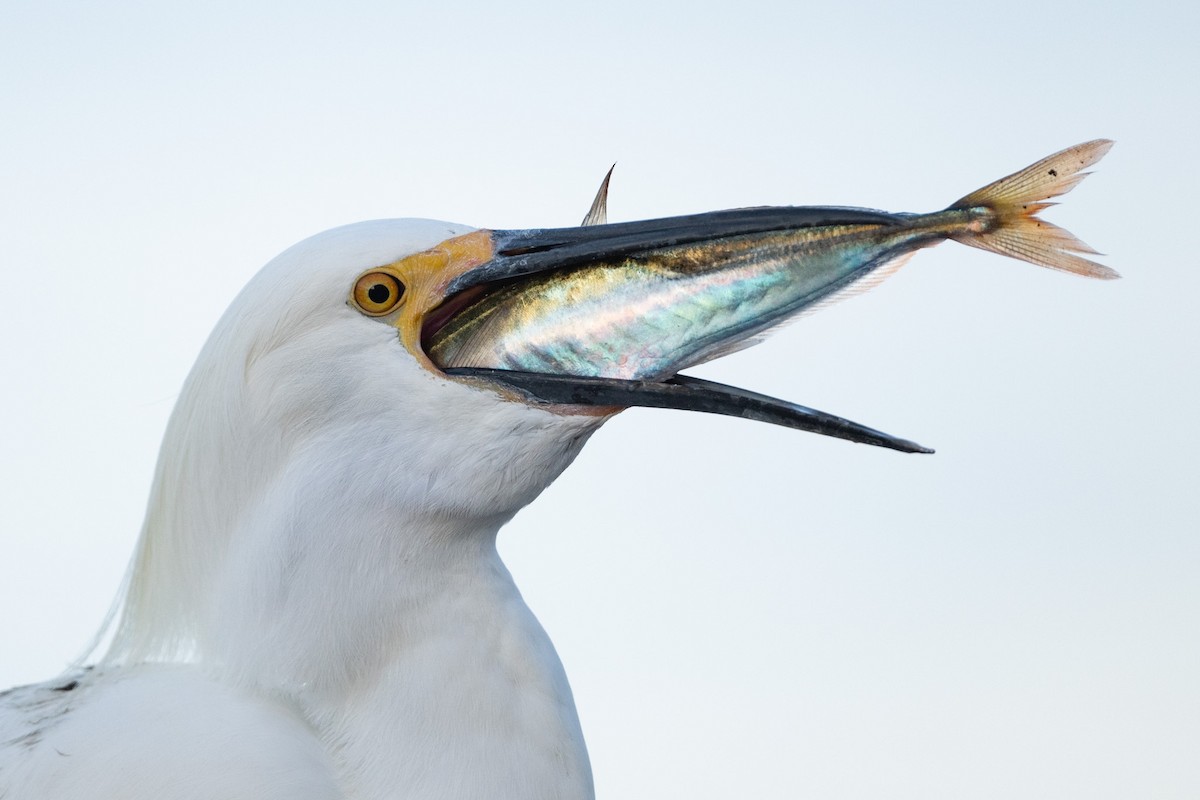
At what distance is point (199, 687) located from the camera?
12.9 feet

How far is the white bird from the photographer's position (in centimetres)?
380

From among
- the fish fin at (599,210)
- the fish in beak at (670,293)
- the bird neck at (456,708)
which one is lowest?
the bird neck at (456,708)

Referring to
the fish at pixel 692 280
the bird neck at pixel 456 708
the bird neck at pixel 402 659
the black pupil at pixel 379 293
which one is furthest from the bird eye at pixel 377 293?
the bird neck at pixel 456 708

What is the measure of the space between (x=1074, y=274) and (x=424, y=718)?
2.11 meters

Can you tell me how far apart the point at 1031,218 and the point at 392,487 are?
185 cm

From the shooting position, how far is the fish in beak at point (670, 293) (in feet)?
12.5

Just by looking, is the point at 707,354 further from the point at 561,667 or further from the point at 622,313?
the point at 561,667

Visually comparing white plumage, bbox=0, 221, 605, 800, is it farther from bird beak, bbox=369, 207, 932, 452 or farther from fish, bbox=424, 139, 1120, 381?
fish, bbox=424, 139, 1120, 381

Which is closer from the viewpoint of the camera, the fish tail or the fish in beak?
the fish tail

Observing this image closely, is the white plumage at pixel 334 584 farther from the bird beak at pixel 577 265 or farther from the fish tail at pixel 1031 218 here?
the fish tail at pixel 1031 218

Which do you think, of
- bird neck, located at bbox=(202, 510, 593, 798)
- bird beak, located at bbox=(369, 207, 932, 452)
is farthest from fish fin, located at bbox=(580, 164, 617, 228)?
bird neck, located at bbox=(202, 510, 593, 798)

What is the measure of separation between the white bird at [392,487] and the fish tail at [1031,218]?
0.03m

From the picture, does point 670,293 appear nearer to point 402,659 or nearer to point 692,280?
point 692,280

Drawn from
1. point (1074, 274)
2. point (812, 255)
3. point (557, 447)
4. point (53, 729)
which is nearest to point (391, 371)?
point (557, 447)
